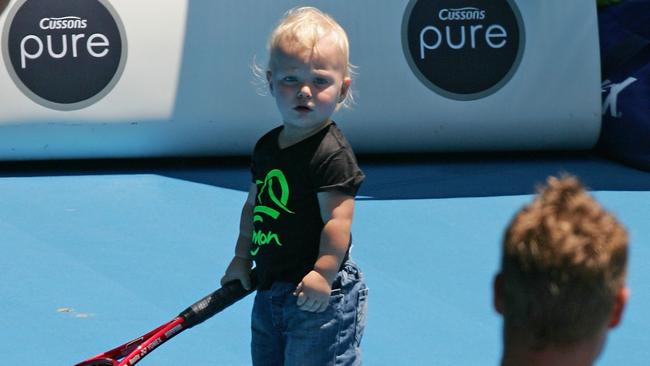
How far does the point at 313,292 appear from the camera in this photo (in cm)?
295

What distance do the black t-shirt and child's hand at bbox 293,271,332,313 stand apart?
0.26 feet

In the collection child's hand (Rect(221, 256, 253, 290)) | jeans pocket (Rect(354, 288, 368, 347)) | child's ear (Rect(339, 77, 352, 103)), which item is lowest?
jeans pocket (Rect(354, 288, 368, 347))

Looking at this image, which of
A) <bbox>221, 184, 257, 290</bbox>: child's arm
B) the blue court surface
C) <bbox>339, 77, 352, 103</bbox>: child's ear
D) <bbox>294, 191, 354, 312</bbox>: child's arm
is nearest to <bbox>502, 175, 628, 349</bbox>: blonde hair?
<bbox>294, 191, 354, 312</bbox>: child's arm

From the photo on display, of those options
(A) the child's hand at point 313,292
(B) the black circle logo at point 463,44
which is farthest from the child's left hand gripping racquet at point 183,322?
(B) the black circle logo at point 463,44

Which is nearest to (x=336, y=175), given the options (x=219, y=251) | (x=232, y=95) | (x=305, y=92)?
(x=305, y=92)

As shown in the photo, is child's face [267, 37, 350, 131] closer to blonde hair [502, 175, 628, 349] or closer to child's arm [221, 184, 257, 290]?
child's arm [221, 184, 257, 290]

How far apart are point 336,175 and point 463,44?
3956 millimetres

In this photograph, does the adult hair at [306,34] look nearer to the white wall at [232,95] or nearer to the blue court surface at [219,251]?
the blue court surface at [219,251]

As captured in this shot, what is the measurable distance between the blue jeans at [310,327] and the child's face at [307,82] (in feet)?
1.36

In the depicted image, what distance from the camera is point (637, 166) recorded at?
6.68 metres

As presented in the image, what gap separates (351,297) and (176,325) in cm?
49

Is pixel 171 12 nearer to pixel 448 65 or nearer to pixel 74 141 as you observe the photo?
pixel 74 141

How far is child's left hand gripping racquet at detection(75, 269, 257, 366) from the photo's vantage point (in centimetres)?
314

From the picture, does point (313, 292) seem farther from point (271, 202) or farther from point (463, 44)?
point (463, 44)
